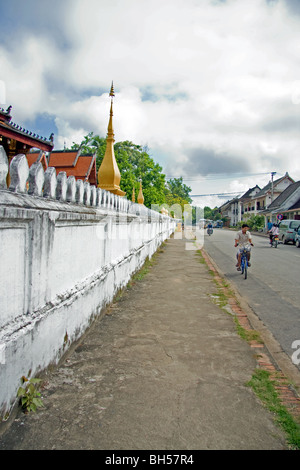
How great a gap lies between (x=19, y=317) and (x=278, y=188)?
57.5m

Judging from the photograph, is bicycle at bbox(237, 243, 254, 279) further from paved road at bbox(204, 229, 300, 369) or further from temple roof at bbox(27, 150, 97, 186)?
temple roof at bbox(27, 150, 97, 186)

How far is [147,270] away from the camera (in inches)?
382

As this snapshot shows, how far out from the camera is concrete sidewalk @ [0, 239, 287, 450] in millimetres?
2242

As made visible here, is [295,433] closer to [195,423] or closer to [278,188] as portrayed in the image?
[195,423]

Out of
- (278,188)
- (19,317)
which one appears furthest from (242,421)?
(278,188)

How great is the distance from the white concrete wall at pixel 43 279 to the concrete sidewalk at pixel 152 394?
0.28 m

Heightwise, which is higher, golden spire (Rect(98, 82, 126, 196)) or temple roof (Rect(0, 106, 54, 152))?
temple roof (Rect(0, 106, 54, 152))

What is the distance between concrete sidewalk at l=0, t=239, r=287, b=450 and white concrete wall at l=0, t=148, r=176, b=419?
28 cm

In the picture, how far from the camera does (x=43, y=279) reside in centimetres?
306

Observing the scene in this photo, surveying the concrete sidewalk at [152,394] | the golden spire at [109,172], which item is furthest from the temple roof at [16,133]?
the concrete sidewalk at [152,394]

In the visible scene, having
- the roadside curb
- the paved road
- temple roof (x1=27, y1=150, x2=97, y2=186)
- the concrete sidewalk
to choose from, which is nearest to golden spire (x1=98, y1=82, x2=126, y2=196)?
the concrete sidewalk

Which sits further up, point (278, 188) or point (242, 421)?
point (278, 188)

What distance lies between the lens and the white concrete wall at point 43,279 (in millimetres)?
2426
